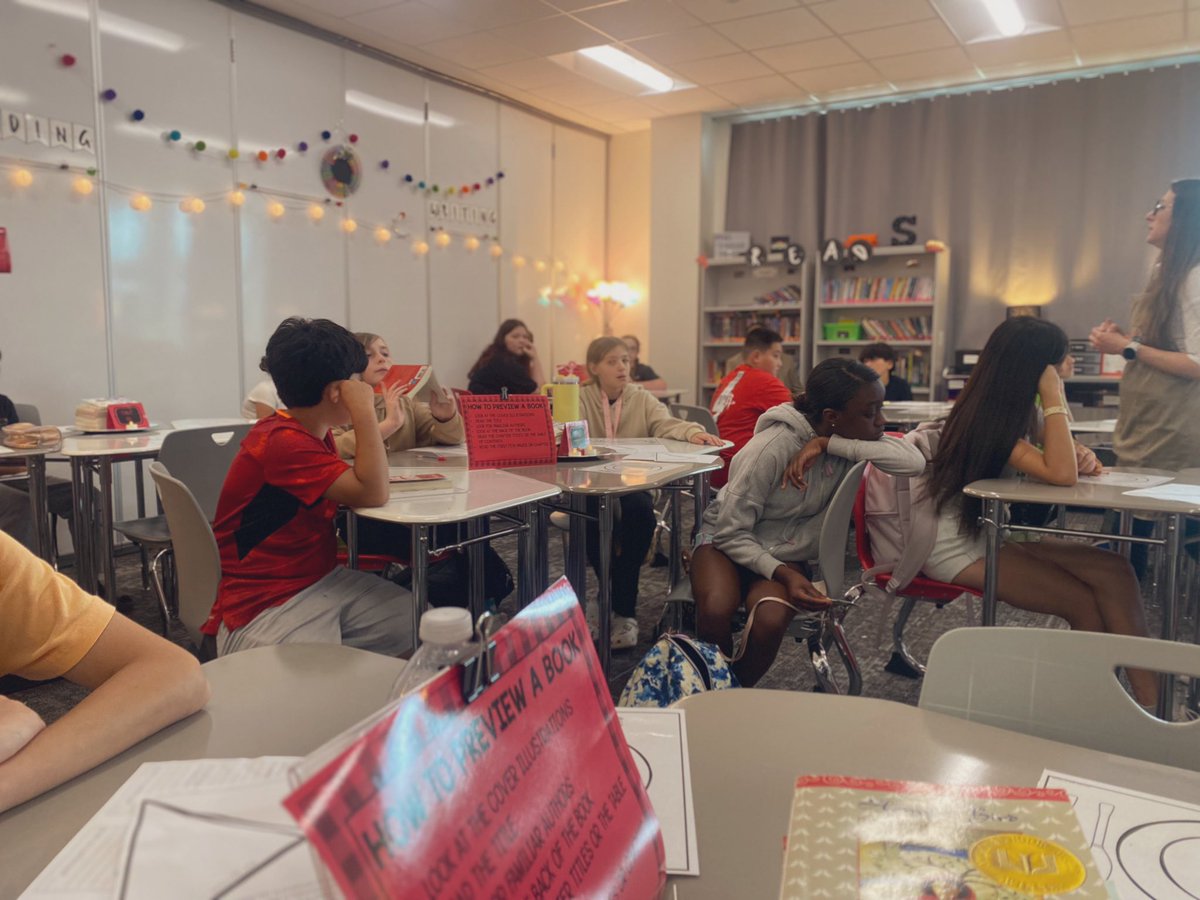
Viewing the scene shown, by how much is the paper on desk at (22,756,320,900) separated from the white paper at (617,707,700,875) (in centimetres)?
29

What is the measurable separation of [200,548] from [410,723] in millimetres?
1656

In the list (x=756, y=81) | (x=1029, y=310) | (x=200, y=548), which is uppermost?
(x=756, y=81)

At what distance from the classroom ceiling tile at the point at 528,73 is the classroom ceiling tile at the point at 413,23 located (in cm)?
69

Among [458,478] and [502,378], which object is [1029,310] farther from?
[458,478]

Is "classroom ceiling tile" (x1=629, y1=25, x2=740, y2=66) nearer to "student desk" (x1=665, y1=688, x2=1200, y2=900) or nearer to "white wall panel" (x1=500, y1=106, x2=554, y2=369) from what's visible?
"white wall panel" (x1=500, y1=106, x2=554, y2=369)

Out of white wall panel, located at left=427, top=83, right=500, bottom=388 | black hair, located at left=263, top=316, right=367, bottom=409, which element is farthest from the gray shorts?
white wall panel, located at left=427, top=83, right=500, bottom=388

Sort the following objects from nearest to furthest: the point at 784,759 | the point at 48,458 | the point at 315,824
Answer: the point at 315,824
the point at 784,759
the point at 48,458

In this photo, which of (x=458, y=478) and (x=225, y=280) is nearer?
(x=458, y=478)

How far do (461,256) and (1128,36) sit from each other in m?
4.78

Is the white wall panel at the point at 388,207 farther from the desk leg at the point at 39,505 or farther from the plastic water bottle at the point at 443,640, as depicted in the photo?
the plastic water bottle at the point at 443,640

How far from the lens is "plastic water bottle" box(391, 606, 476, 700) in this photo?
19.4 inches

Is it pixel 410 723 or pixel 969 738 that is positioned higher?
pixel 410 723

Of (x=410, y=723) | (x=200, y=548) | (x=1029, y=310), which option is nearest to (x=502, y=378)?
(x=200, y=548)

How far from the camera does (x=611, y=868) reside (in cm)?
53
